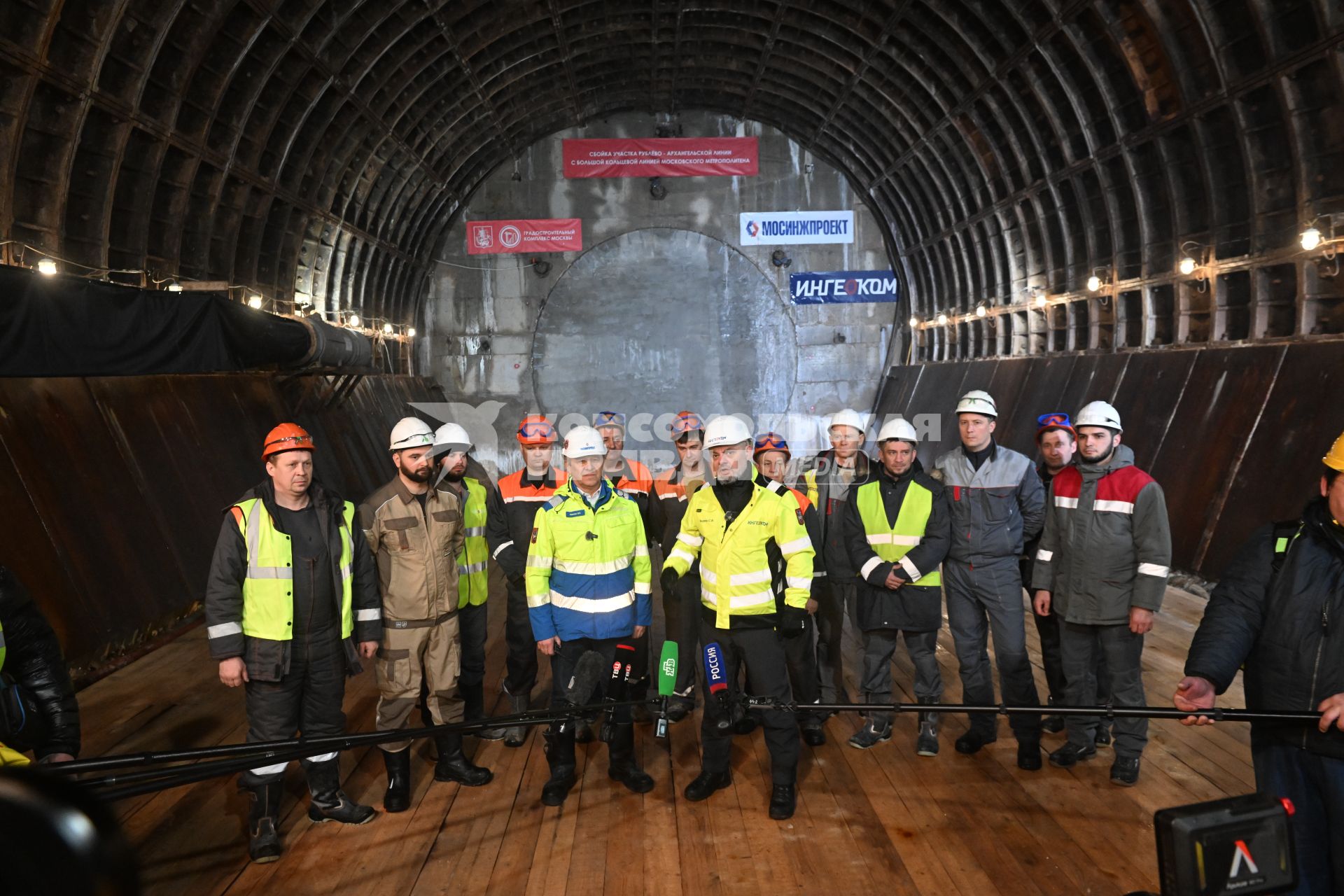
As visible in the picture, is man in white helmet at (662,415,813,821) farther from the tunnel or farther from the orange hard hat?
the orange hard hat

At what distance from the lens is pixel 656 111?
21172mm

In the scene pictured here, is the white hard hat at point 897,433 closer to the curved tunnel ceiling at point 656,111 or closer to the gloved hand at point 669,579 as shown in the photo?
the gloved hand at point 669,579

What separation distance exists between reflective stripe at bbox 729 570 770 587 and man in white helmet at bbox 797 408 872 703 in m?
1.35

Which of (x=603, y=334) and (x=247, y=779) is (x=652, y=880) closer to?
(x=247, y=779)

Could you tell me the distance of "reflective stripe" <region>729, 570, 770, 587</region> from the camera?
4.44m

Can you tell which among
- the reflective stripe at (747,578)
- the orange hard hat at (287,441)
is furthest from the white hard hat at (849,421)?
the orange hard hat at (287,441)

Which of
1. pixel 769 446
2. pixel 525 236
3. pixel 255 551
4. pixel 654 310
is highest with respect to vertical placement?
pixel 525 236

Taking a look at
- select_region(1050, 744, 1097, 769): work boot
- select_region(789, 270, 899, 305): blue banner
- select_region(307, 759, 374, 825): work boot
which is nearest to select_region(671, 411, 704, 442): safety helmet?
select_region(1050, 744, 1097, 769): work boot

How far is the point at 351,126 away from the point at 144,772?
14.0 meters

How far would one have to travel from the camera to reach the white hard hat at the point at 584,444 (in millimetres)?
4598

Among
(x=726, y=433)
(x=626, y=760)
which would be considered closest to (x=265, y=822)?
(x=626, y=760)

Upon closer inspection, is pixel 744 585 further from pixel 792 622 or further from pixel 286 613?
pixel 286 613

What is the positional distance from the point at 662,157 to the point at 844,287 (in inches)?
214

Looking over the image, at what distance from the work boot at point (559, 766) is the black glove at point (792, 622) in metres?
1.24
